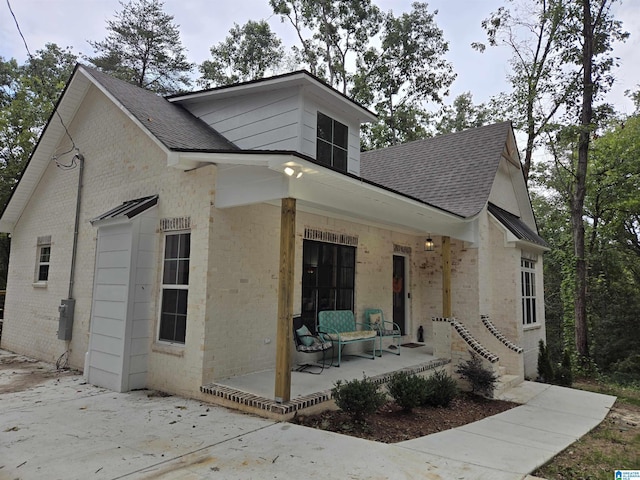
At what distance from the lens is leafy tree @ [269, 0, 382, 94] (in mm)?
19984

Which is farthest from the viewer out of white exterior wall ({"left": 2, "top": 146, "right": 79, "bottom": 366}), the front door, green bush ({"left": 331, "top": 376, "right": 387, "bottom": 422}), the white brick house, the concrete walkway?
the front door

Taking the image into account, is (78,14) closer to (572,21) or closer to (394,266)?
(394,266)

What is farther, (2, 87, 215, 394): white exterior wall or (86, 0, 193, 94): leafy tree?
(86, 0, 193, 94): leafy tree

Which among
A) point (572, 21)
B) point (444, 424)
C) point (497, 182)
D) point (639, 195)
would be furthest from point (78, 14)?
point (639, 195)

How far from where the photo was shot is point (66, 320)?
8.04 metres

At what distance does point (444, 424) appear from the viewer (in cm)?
536

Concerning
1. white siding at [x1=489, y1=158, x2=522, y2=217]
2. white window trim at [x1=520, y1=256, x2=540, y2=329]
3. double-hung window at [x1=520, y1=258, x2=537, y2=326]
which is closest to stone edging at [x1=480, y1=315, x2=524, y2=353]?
white window trim at [x1=520, y1=256, x2=540, y2=329]

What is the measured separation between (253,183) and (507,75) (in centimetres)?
1512

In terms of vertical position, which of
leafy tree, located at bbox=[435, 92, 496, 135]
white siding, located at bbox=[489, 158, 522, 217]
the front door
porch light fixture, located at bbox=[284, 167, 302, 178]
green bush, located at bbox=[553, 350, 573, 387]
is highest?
leafy tree, located at bbox=[435, 92, 496, 135]

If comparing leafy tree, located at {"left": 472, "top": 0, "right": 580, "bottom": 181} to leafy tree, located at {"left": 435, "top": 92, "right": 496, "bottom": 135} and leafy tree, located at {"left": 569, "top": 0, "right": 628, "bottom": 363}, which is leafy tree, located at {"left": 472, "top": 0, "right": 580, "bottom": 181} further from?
leafy tree, located at {"left": 435, "top": 92, "right": 496, "bottom": 135}

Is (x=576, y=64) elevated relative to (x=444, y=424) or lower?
elevated

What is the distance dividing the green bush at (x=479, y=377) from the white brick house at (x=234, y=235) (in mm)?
701

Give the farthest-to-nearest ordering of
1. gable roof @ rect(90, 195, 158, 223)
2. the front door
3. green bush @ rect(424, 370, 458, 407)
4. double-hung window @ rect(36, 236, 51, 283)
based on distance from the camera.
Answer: the front door, double-hung window @ rect(36, 236, 51, 283), gable roof @ rect(90, 195, 158, 223), green bush @ rect(424, 370, 458, 407)

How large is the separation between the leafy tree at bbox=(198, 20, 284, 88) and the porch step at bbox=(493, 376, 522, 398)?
1810cm
